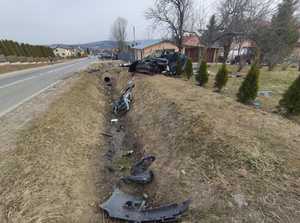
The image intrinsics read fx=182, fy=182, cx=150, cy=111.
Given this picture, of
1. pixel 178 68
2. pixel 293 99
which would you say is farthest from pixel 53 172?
pixel 178 68

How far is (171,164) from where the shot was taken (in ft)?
11.9

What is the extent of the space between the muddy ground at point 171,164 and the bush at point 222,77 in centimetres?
321

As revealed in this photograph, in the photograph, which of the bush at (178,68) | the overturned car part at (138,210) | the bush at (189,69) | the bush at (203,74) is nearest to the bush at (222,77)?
the bush at (203,74)

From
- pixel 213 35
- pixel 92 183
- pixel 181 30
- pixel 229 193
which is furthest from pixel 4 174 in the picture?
pixel 181 30

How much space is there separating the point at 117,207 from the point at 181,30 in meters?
19.7

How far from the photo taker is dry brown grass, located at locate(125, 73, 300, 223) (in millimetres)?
2439

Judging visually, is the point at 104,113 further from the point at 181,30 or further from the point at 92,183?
the point at 181,30

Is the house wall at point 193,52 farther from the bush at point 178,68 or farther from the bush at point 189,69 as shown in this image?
the bush at point 189,69

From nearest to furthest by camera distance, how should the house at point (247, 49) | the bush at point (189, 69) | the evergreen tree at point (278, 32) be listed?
the bush at point (189, 69) → the evergreen tree at point (278, 32) → the house at point (247, 49)

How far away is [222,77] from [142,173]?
6707 millimetres

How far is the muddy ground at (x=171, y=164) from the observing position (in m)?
2.51

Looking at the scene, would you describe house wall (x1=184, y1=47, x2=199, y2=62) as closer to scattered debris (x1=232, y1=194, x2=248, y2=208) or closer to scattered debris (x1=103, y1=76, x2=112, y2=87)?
scattered debris (x1=103, y1=76, x2=112, y2=87)

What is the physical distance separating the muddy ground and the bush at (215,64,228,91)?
3213mm

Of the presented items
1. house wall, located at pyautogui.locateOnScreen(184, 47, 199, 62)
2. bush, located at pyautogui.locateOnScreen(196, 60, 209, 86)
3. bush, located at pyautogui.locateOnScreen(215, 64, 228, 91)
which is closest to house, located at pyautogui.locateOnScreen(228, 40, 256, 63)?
house wall, located at pyautogui.locateOnScreen(184, 47, 199, 62)
